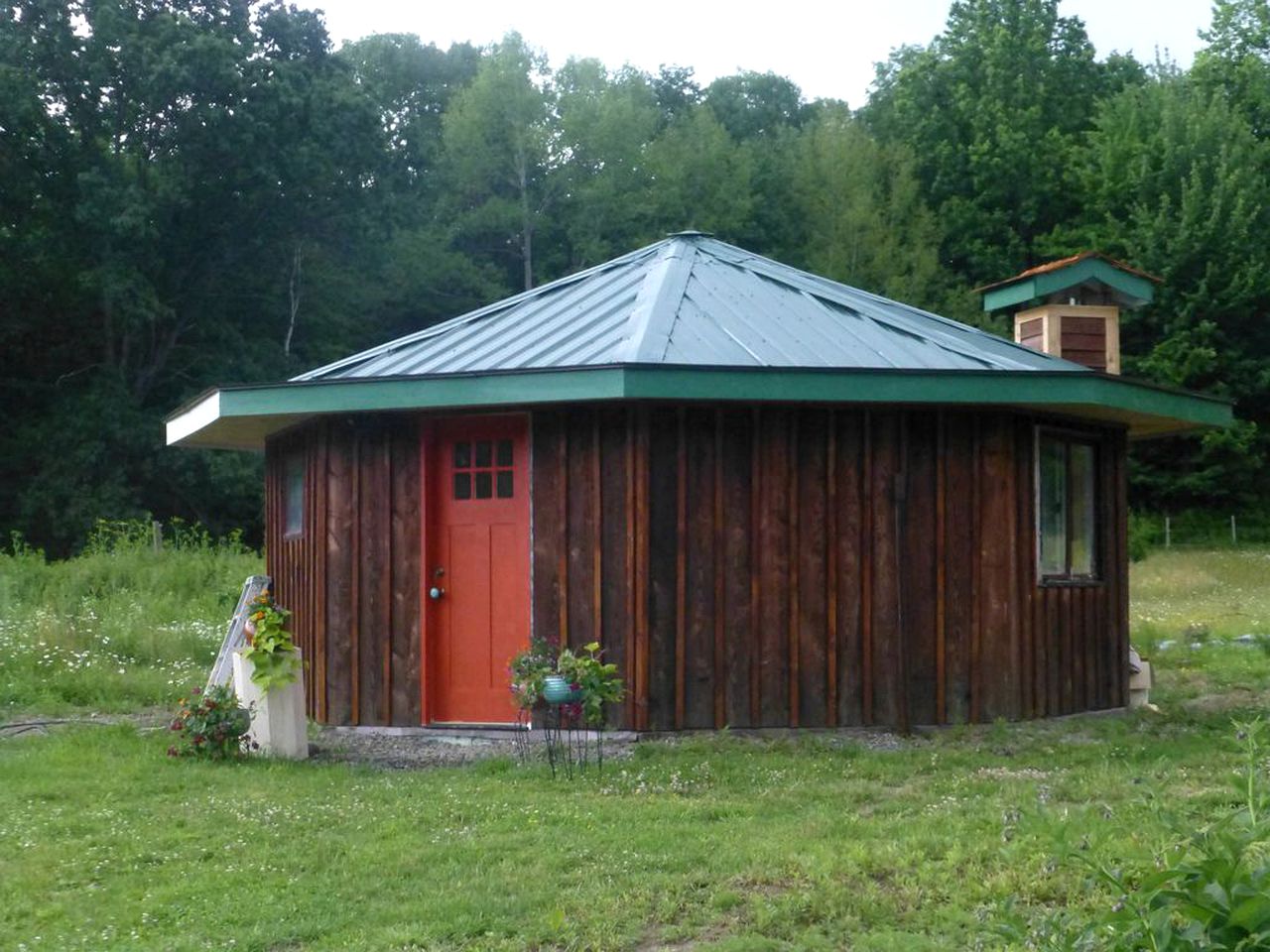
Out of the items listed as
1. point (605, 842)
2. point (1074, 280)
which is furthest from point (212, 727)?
point (1074, 280)

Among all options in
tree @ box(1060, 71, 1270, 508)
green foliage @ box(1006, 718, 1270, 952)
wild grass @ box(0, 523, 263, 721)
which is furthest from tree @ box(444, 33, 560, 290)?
green foliage @ box(1006, 718, 1270, 952)

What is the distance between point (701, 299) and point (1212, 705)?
16.6ft

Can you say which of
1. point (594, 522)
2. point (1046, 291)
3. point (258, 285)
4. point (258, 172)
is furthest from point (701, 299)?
point (258, 285)

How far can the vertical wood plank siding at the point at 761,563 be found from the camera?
984 centimetres

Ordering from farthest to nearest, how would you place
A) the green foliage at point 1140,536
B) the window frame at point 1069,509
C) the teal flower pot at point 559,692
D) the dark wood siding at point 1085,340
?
the green foliage at point 1140,536 → the dark wood siding at point 1085,340 → the window frame at point 1069,509 → the teal flower pot at point 559,692

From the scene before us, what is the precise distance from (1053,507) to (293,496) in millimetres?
5794

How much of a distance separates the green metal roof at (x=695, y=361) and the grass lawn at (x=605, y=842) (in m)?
2.22

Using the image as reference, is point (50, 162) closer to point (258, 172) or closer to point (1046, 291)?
point (258, 172)

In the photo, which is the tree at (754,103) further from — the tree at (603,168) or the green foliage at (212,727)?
the green foliage at (212,727)

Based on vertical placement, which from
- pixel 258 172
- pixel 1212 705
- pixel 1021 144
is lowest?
pixel 1212 705

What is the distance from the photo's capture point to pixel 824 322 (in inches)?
437

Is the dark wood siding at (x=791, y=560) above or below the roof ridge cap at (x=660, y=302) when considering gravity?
below

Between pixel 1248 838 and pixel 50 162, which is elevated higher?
pixel 50 162

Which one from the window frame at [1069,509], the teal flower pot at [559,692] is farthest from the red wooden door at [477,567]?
the window frame at [1069,509]
